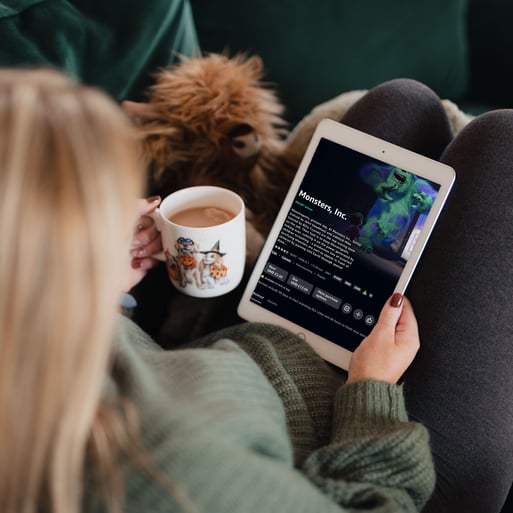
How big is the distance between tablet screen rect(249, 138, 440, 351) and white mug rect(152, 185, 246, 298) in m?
0.08

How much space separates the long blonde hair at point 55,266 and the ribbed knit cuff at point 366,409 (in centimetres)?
30

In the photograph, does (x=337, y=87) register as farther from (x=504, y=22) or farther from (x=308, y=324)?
(x=308, y=324)

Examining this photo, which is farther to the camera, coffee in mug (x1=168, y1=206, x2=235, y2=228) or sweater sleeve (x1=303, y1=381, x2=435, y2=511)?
coffee in mug (x1=168, y1=206, x2=235, y2=228)

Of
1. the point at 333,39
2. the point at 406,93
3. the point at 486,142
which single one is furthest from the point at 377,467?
the point at 333,39

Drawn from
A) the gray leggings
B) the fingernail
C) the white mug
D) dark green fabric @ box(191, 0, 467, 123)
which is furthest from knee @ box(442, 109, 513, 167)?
dark green fabric @ box(191, 0, 467, 123)

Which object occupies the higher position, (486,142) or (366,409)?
(486,142)

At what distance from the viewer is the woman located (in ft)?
1.30

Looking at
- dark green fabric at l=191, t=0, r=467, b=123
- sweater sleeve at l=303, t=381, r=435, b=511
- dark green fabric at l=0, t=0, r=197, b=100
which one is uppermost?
dark green fabric at l=191, t=0, r=467, b=123

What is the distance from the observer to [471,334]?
2.35ft

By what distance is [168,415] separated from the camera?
1.54 feet

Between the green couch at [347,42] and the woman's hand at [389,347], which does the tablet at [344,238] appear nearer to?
the woman's hand at [389,347]

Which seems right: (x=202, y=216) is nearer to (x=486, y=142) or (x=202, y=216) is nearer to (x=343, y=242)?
(x=343, y=242)

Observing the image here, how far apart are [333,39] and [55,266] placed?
1047 mm

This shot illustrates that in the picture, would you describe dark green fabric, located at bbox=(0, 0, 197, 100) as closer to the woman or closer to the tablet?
the tablet
